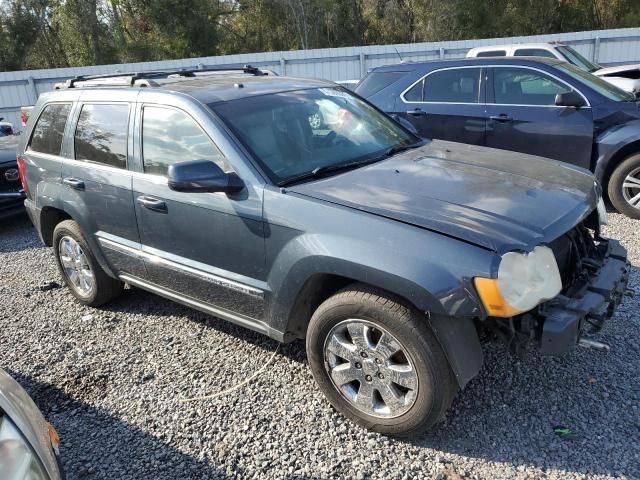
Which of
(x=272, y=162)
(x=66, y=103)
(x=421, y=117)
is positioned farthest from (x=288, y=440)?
(x=421, y=117)

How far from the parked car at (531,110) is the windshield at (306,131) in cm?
169

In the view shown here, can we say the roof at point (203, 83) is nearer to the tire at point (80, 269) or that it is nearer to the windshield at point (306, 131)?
the windshield at point (306, 131)

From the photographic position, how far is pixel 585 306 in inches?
103

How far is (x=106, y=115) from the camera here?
3898 millimetres

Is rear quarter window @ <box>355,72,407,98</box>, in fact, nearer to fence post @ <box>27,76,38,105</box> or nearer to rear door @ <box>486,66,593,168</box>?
rear door @ <box>486,66,593,168</box>

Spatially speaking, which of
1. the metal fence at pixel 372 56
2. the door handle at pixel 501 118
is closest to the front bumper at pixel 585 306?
the door handle at pixel 501 118

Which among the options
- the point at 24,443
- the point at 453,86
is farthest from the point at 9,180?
the point at 24,443

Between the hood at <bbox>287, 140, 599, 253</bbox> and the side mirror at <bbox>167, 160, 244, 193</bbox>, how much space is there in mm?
398

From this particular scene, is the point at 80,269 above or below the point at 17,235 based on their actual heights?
above

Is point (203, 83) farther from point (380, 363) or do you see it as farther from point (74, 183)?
point (380, 363)

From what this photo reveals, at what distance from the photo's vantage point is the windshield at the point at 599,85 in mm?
5875

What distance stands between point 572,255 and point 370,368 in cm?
126

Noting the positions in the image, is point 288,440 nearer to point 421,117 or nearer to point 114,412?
point 114,412

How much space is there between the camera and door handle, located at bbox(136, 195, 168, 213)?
11.2 feet
